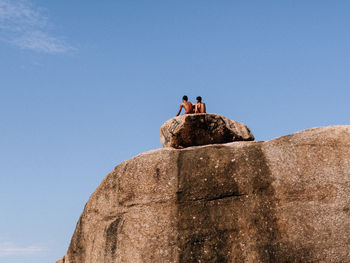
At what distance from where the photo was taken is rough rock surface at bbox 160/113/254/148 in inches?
492

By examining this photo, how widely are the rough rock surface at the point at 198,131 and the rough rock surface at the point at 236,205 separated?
5.50ft

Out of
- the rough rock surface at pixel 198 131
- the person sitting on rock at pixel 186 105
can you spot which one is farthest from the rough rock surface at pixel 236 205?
the person sitting on rock at pixel 186 105

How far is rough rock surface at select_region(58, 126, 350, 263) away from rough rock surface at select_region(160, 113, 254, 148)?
5.50ft

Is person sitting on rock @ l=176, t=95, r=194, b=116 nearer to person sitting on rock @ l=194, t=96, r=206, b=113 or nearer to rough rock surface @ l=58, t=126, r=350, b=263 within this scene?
person sitting on rock @ l=194, t=96, r=206, b=113

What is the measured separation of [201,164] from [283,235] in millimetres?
2277

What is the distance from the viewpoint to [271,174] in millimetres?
9883

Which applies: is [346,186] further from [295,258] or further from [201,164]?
[201,164]

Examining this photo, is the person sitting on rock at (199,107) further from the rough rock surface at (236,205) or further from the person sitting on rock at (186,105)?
the rough rock surface at (236,205)

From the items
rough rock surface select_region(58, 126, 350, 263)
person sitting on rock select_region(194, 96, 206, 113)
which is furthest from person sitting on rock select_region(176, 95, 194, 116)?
rough rock surface select_region(58, 126, 350, 263)

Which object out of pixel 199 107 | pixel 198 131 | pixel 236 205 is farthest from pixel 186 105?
pixel 236 205

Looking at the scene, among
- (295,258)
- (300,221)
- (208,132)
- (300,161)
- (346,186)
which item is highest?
(208,132)

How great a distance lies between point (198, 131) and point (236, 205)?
322 centimetres

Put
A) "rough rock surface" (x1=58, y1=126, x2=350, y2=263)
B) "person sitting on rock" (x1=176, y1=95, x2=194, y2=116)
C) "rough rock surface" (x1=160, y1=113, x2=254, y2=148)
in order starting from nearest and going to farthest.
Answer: "rough rock surface" (x1=58, y1=126, x2=350, y2=263) < "rough rock surface" (x1=160, y1=113, x2=254, y2=148) < "person sitting on rock" (x1=176, y1=95, x2=194, y2=116)

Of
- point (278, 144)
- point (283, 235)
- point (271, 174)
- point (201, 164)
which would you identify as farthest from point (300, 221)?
point (201, 164)
